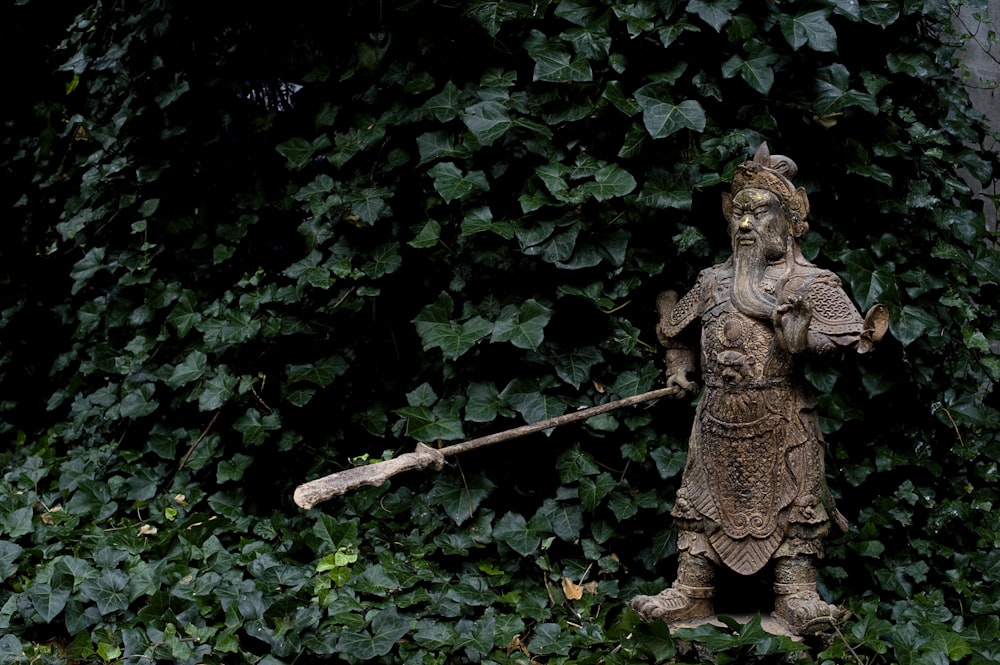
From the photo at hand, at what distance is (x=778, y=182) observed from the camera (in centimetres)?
311

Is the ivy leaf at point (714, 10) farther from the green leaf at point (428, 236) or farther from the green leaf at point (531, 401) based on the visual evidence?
the green leaf at point (531, 401)

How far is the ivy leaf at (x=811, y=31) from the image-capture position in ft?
11.8

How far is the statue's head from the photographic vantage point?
311 cm

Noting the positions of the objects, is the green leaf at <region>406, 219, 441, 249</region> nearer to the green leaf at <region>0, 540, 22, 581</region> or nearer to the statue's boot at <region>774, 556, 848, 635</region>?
the statue's boot at <region>774, 556, 848, 635</region>

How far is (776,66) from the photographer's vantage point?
12.1ft

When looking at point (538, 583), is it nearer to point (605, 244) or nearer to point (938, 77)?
point (605, 244)

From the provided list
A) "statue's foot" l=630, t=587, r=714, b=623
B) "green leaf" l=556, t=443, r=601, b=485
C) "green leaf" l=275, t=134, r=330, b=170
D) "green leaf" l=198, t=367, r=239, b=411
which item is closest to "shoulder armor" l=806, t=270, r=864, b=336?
"statue's foot" l=630, t=587, r=714, b=623

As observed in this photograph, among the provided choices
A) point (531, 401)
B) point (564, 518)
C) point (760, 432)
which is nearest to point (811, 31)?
point (760, 432)

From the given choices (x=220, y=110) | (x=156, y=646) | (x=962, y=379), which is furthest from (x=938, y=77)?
(x=156, y=646)

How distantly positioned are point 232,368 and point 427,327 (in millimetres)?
1053

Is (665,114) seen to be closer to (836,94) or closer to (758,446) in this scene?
(836,94)

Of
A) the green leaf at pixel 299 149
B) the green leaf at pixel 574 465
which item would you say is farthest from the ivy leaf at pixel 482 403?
the green leaf at pixel 299 149

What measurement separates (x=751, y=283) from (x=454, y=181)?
117 cm

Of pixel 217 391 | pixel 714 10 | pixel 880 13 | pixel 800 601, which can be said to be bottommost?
pixel 800 601
